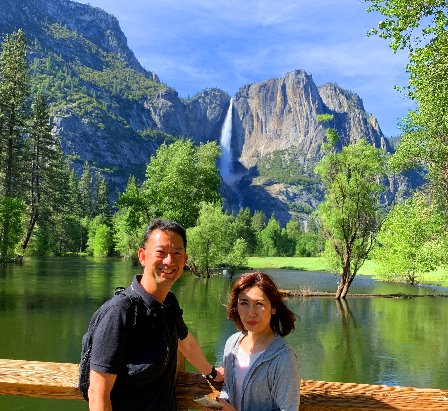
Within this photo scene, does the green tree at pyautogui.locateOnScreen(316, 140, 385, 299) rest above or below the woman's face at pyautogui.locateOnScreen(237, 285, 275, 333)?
above

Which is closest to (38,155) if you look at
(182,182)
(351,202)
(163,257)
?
(182,182)

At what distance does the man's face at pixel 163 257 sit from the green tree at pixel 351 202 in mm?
35869

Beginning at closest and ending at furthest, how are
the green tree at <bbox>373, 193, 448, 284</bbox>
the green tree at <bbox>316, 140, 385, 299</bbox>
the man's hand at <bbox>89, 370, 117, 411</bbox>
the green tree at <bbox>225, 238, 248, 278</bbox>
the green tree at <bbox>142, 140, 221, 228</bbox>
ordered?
the man's hand at <bbox>89, 370, 117, 411</bbox>, the green tree at <bbox>316, 140, 385, 299</bbox>, the green tree at <bbox>373, 193, 448, 284</bbox>, the green tree at <bbox>225, 238, 248, 278</bbox>, the green tree at <bbox>142, 140, 221, 228</bbox>

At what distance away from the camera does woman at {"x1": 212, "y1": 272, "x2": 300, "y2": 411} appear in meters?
2.98

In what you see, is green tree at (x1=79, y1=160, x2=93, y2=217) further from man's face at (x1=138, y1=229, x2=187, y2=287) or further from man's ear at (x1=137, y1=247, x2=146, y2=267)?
man's face at (x1=138, y1=229, x2=187, y2=287)

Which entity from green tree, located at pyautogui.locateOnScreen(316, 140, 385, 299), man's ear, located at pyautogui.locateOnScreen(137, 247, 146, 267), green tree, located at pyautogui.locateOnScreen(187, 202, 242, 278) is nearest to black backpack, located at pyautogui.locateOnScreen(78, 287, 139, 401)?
man's ear, located at pyautogui.locateOnScreen(137, 247, 146, 267)

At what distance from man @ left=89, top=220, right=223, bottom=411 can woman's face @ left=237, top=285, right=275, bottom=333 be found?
45 cm

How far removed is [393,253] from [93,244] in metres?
59.9

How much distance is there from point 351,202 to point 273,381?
36.5 m

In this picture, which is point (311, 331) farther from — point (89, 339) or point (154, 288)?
point (89, 339)

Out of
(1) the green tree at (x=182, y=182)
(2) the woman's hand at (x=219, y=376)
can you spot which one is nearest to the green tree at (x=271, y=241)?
(1) the green tree at (x=182, y=182)

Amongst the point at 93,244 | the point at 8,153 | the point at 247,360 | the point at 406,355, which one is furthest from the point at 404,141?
the point at 93,244

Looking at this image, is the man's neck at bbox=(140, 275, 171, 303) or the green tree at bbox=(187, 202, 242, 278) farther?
the green tree at bbox=(187, 202, 242, 278)

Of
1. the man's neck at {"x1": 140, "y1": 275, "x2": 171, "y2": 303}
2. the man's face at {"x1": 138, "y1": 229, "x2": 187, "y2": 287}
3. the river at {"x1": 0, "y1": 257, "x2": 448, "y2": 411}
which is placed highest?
the man's face at {"x1": 138, "y1": 229, "x2": 187, "y2": 287}
